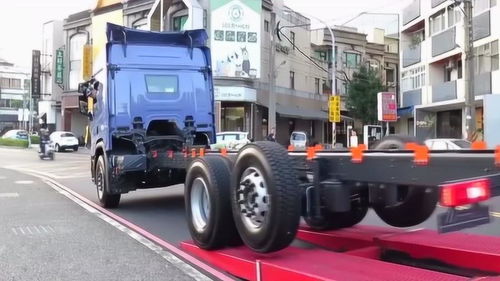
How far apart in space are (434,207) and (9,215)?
7.96 meters

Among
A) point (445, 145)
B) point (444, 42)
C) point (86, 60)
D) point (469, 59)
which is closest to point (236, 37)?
point (444, 42)

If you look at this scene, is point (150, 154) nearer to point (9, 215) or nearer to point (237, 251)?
point (9, 215)

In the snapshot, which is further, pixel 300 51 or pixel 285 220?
pixel 300 51

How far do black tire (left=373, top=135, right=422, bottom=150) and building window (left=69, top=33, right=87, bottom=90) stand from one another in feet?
162

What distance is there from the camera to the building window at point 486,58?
28734 millimetres

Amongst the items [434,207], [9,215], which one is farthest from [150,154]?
[434,207]

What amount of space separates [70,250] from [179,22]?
115ft

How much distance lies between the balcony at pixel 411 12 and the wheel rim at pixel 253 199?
35.6m

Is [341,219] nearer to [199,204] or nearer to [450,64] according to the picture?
[199,204]

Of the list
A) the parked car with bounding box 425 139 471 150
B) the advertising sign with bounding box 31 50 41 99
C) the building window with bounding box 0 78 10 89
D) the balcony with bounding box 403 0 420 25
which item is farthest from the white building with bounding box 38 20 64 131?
the building window with bounding box 0 78 10 89

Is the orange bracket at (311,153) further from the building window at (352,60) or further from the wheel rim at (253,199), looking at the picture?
the building window at (352,60)

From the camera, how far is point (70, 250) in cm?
766

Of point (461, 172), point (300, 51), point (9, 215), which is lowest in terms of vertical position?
point (9, 215)

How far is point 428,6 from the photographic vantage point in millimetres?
36750
